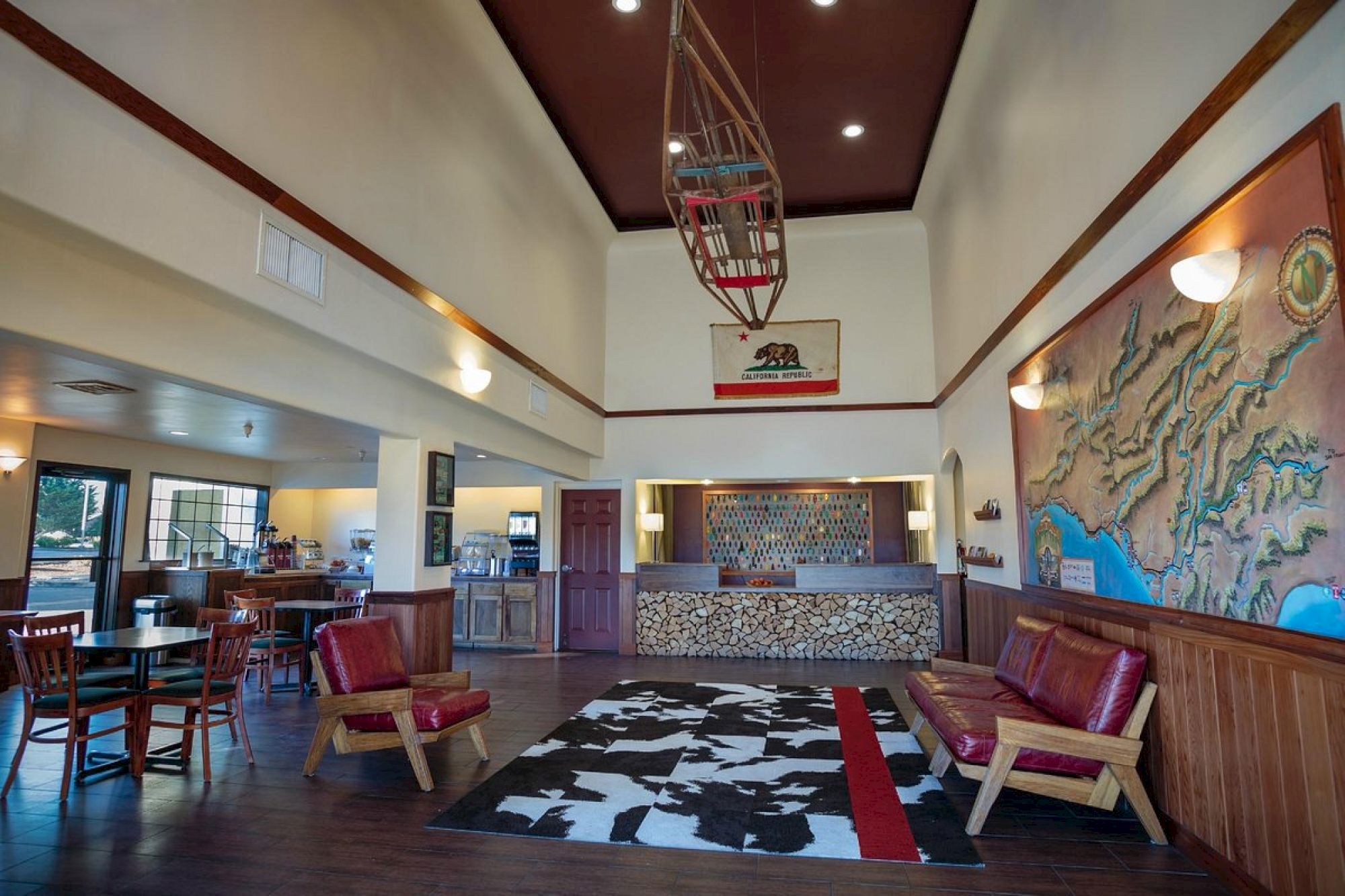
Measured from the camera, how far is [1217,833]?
3059 mm

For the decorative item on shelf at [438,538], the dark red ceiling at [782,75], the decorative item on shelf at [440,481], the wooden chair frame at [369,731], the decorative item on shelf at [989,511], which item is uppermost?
the dark red ceiling at [782,75]

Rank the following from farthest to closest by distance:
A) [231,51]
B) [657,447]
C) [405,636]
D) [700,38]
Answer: [657,447]
[700,38]
[405,636]
[231,51]

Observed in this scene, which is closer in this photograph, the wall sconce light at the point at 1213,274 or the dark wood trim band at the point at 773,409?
the wall sconce light at the point at 1213,274

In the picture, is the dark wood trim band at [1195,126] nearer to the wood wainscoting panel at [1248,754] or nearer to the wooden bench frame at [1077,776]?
the wood wainscoting panel at [1248,754]

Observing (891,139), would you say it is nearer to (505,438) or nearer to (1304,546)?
(505,438)

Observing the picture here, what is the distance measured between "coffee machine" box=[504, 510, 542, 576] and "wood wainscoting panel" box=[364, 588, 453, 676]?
3.77 m

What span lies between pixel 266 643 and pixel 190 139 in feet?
A: 15.8

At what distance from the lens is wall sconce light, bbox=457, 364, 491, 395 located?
5.91 m

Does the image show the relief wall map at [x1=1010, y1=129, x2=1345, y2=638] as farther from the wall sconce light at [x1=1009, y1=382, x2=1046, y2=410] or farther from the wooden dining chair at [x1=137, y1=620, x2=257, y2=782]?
the wooden dining chair at [x1=137, y1=620, x2=257, y2=782]

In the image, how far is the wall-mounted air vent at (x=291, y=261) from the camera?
3797 mm

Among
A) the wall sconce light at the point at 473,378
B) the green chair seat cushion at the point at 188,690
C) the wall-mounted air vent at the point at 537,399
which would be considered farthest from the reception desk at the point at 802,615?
the green chair seat cushion at the point at 188,690

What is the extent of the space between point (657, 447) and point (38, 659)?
6.80m

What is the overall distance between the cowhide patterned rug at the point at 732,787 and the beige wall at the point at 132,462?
5.85 metres

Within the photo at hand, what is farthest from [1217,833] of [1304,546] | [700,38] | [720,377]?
[720,377]
